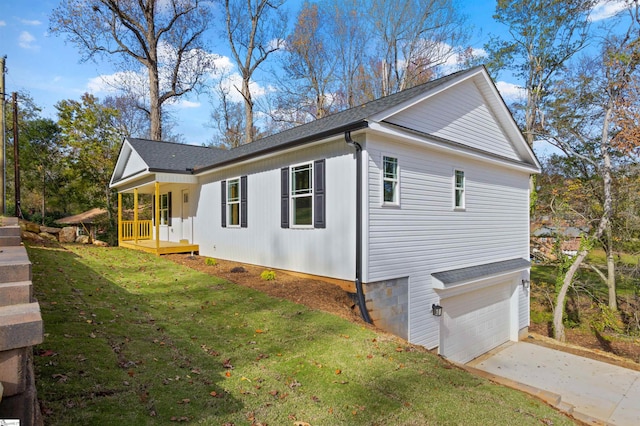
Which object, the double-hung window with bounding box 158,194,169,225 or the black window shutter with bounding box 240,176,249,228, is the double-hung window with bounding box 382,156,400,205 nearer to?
the black window shutter with bounding box 240,176,249,228

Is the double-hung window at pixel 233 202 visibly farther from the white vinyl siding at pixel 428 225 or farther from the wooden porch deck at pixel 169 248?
the white vinyl siding at pixel 428 225

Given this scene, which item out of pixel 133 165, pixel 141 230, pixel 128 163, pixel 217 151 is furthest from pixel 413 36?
pixel 141 230

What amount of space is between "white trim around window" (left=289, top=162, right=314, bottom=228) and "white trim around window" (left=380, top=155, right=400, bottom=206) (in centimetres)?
161

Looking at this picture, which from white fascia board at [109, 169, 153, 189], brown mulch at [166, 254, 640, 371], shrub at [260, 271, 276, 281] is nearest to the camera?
brown mulch at [166, 254, 640, 371]

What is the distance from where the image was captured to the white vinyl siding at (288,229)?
7.32 m

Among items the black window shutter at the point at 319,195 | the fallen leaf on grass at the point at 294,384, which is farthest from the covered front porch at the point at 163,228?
the fallen leaf on grass at the point at 294,384

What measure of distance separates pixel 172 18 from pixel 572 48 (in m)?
21.6

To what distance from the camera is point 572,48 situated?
18.2 m

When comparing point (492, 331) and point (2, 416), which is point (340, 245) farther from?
point (492, 331)

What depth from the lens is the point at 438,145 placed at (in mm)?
8430

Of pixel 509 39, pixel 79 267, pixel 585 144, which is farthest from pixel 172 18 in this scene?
pixel 585 144

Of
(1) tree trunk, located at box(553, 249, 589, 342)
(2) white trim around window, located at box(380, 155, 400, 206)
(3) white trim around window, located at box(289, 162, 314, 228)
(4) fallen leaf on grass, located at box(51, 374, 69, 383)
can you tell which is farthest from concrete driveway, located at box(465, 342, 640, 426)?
(4) fallen leaf on grass, located at box(51, 374, 69, 383)

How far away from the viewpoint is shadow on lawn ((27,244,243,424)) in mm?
2994

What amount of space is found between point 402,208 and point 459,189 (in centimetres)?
271
